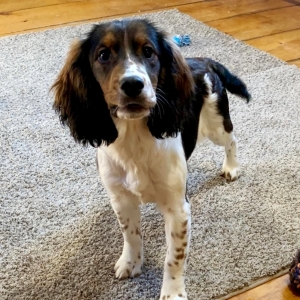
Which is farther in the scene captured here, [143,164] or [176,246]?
[176,246]

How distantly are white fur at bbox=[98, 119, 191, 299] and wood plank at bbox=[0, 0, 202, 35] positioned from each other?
2530mm

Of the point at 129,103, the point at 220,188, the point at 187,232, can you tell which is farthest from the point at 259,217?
the point at 129,103

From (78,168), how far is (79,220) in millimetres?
339

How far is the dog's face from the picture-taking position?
50.7 inches

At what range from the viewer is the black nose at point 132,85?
127 centimetres

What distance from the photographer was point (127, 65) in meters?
1.32

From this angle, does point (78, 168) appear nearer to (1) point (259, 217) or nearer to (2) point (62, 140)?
(2) point (62, 140)

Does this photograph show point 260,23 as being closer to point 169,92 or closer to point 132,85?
point 169,92

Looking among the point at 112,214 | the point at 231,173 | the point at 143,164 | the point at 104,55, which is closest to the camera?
the point at 104,55

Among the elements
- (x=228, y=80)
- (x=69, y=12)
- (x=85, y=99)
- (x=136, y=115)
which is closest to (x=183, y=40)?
(x=69, y=12)

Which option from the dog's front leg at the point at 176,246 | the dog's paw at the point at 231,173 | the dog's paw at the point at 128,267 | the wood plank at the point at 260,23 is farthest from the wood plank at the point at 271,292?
the wood plank at the point at 260,23

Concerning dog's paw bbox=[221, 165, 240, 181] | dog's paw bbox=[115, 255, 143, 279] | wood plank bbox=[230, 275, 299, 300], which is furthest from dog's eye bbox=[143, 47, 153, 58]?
dog's paw bbox=[221, 165, 240, 181]

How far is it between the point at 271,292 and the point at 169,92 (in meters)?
0.74

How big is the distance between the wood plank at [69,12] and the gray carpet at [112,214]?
1156 millimetres
